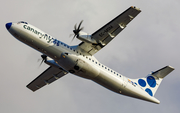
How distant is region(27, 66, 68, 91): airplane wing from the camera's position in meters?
32.6

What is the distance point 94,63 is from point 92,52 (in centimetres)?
135

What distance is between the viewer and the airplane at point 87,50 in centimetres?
2602

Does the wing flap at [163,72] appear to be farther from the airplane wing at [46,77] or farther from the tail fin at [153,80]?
the airplane wing at [46,77]

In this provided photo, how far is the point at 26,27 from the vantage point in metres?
26.3

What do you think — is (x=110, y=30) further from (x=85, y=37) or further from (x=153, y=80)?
(x=153, y=80)

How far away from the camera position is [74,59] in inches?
1063

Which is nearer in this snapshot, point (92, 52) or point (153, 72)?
point (92, 52)

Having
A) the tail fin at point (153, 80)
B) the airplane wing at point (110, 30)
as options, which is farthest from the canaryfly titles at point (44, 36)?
the tail fin at point (153, 80)

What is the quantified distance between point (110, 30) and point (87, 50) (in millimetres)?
3699

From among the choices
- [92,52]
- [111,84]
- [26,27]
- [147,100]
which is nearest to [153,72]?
[147,100]

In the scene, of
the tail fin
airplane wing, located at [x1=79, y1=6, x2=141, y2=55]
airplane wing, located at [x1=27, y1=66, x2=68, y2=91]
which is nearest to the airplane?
airplane wing, located at [x1=79, y1=6, x2=141, y2=55]

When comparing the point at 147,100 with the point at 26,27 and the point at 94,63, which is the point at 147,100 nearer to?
the point at 94,63

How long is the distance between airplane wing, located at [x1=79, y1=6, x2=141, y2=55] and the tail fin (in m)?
7.81

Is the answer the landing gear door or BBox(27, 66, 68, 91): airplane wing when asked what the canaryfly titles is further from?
BBox(27, 66, 68, 91): airplane wing
